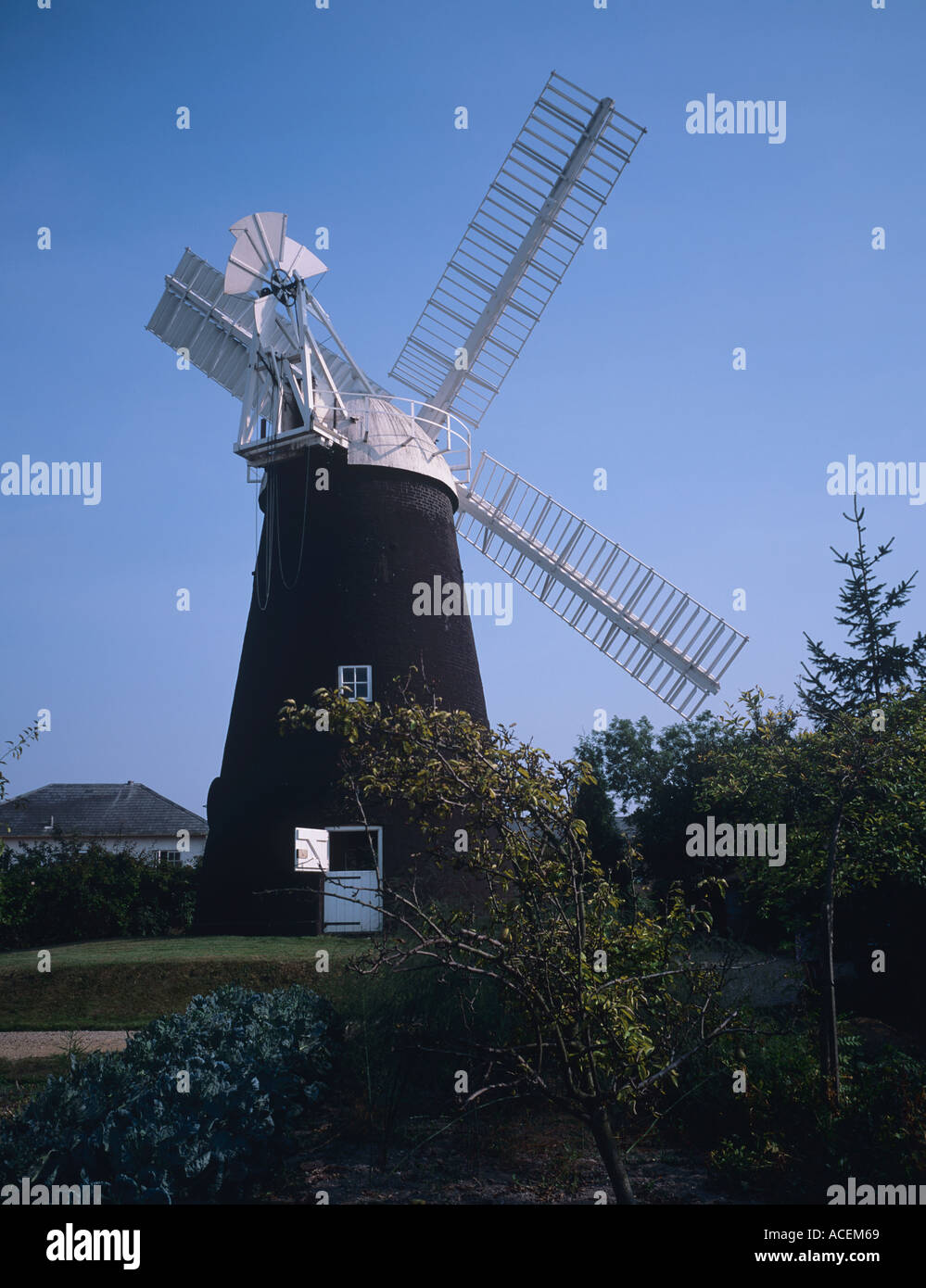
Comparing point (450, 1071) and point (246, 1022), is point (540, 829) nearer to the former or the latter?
point (450, 1071)

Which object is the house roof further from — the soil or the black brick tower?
the soil

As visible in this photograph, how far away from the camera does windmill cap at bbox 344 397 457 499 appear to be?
1688 cm

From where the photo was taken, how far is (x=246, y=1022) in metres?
8.50

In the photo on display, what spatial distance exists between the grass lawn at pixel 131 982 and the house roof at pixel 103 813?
29.0 metres

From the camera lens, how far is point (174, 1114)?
6.26 metres

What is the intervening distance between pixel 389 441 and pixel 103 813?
104 feet

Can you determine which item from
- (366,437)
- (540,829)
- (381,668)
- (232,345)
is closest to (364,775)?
(540,829)

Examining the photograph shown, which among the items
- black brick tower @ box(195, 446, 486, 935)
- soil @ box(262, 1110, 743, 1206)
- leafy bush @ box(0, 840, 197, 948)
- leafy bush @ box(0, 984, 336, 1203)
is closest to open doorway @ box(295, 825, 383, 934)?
black brick tower @ box(195, 446, 486, 935)

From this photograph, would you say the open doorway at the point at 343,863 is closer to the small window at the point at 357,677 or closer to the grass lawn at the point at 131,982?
A: the grass lawn at the point at 131,982

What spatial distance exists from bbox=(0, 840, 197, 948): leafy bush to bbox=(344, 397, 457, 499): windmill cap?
1073cm

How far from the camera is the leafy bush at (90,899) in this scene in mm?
19984

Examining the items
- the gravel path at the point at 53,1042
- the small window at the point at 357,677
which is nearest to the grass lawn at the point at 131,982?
the gravel path at the point at 53,1042

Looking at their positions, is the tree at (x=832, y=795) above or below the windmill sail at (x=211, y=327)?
below
